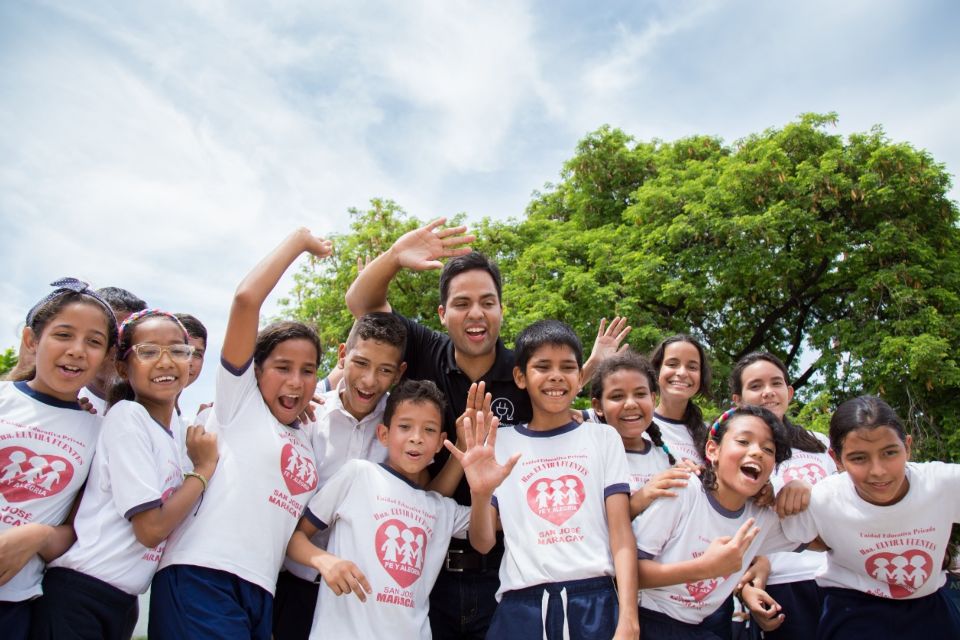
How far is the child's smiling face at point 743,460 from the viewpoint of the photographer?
3.25 metres

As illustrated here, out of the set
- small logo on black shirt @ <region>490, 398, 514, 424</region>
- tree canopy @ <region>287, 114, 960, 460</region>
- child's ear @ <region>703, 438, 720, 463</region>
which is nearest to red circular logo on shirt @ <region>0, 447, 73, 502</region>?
small logo on black shirt @ <region>490, 398, 514, 424</region>

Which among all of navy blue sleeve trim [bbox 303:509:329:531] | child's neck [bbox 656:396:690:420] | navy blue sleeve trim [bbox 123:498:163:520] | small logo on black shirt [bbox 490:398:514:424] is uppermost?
child's neck [bbox 656:396:690:420]

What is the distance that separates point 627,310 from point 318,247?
9.68 meters

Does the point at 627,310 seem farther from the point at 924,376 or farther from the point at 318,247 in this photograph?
the point at 318,247

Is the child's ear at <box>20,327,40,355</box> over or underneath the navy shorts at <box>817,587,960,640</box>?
over

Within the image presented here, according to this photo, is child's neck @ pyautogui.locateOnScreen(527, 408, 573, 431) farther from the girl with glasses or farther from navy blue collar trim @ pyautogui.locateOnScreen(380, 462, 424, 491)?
the girl with glasses

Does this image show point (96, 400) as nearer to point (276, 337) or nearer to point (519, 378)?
point (276, 337)

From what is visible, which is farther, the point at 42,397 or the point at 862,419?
the point at 862,419

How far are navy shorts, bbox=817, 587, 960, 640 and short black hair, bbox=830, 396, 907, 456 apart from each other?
2.59 feet

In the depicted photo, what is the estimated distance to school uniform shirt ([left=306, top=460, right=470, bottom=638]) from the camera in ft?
9.75

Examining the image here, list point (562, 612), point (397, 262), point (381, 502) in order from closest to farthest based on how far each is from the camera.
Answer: point (562, 612) < point (381, 502) < point (397, 262)

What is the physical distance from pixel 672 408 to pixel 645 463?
31.3 inches

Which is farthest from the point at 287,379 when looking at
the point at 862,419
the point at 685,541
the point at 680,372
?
the point at 862,419

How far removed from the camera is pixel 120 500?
8.87 feet
